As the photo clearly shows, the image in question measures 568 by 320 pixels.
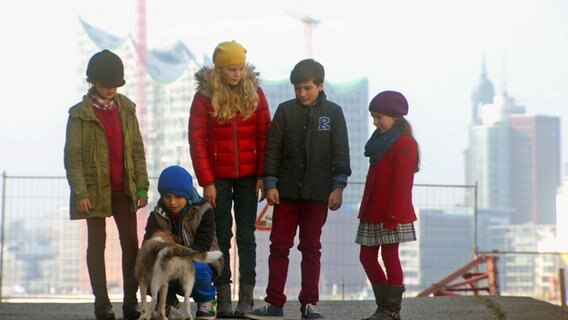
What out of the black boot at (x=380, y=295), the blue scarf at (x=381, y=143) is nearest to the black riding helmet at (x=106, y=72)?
the blue scarf at (x=381, y=143)

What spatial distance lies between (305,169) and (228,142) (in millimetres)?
426

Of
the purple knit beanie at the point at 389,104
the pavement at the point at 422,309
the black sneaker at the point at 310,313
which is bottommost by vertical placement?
the pavement at the point at 422,309

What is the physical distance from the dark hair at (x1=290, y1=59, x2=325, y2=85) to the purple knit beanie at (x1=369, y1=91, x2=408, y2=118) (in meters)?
0.34

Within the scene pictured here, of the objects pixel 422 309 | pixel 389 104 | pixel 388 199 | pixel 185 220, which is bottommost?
pixel 422 309

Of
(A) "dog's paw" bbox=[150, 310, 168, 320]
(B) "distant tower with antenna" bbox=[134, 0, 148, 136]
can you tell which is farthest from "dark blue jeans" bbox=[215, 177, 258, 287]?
(B) "distant tower with antenna" bbox=[134, 0, 148, 136]

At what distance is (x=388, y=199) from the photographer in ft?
26.1

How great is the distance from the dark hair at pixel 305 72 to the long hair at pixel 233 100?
0.23 m

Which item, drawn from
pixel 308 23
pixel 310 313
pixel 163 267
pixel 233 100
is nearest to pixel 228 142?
pixel 233 100

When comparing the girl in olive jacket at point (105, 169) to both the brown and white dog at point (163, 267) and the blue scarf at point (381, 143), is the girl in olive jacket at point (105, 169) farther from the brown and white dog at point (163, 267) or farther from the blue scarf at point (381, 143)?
the blue scarf at point (381, 143)

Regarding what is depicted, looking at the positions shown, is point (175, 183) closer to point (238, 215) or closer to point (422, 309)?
point (238, 215)

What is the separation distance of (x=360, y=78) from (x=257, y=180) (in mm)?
174991

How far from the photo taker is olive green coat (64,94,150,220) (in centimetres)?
795

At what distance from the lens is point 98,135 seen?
8.05 meters

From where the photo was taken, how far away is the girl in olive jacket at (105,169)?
799 cm
